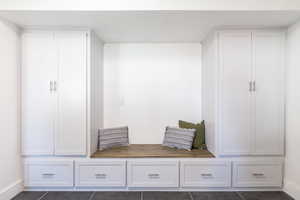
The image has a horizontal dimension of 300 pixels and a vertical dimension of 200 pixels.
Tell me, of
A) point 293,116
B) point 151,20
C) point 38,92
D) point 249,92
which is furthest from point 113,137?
point 293,116

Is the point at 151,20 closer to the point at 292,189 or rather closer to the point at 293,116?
the point at 293,116

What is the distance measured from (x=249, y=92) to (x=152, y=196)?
162cm

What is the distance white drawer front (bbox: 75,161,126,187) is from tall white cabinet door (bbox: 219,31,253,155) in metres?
1.20

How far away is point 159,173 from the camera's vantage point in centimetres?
231

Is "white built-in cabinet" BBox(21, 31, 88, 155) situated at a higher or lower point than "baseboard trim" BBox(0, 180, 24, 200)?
higher

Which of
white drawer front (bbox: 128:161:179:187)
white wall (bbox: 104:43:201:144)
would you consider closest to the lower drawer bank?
white drawer front (bbox: 128:161:179:187)

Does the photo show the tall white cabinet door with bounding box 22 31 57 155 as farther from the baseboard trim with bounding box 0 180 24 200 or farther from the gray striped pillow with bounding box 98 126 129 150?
the gray striped pillow with bounding box 98 126 129 150

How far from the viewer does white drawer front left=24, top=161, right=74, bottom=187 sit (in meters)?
2.29

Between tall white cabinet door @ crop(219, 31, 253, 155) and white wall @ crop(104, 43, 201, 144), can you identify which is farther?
white wall @ crop(104, 43, 201, 144)

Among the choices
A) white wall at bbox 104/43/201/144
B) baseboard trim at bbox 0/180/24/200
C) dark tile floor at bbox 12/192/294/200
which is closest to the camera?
baseboard trim at bbox 0/180/24/200

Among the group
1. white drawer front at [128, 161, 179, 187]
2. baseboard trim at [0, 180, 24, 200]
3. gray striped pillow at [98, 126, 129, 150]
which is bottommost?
baseboard trim at [0, 180, 24, 200]

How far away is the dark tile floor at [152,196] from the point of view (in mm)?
2176

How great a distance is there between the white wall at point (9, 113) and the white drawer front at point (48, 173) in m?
0.11

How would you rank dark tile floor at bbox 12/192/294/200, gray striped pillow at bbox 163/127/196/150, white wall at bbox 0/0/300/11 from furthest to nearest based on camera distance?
gray striped pillow at bbox 163/127/196/150 → dark tile floor at bbox 12/192/294/200 → white wall at bbox 0/0/300/11
